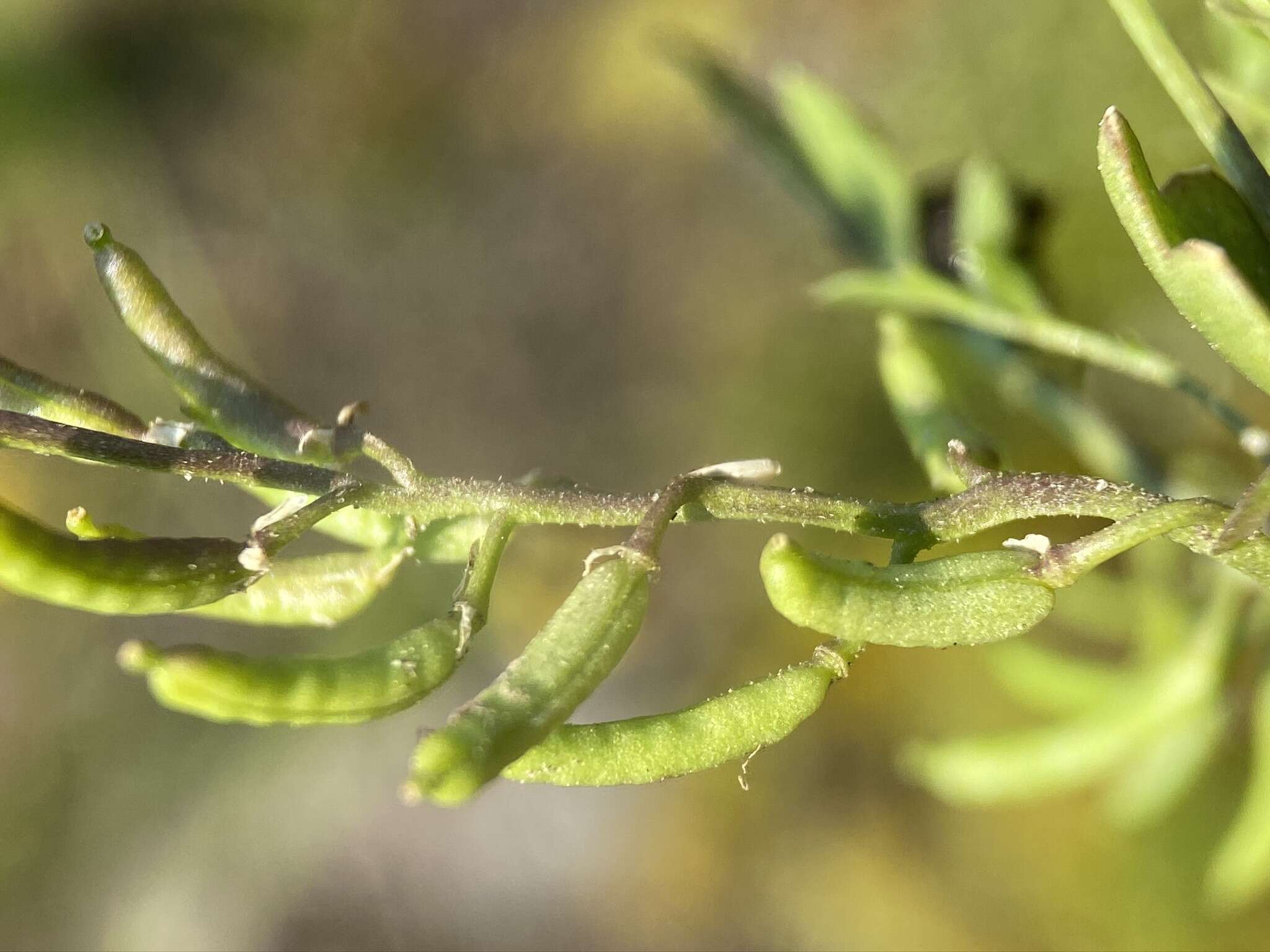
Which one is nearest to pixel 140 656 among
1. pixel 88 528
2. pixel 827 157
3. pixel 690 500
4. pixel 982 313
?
pixel 88 528

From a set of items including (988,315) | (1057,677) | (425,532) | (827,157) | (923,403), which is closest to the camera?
(425,532)

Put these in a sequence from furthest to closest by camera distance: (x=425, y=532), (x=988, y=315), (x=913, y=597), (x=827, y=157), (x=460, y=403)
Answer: (x=460, y=403), (x=827, y=157), (x=988, y=315), (x=425, y=532), (x=913, y=597)

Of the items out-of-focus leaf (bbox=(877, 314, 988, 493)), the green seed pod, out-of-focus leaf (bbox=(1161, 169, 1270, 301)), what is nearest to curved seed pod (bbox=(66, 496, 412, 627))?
the green seed pod

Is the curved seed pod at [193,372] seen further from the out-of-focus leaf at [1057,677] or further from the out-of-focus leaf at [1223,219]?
the out-of-focus leaf at [1057,677]

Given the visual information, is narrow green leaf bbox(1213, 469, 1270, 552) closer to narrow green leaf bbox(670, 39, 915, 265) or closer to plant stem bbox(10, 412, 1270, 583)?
plant stem bbox(10, 412, 1270, 583)

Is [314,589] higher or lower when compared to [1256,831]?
higher

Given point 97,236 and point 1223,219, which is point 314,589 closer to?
point 97,236

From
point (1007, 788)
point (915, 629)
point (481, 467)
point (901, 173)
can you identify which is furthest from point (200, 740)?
point (915, 629)
